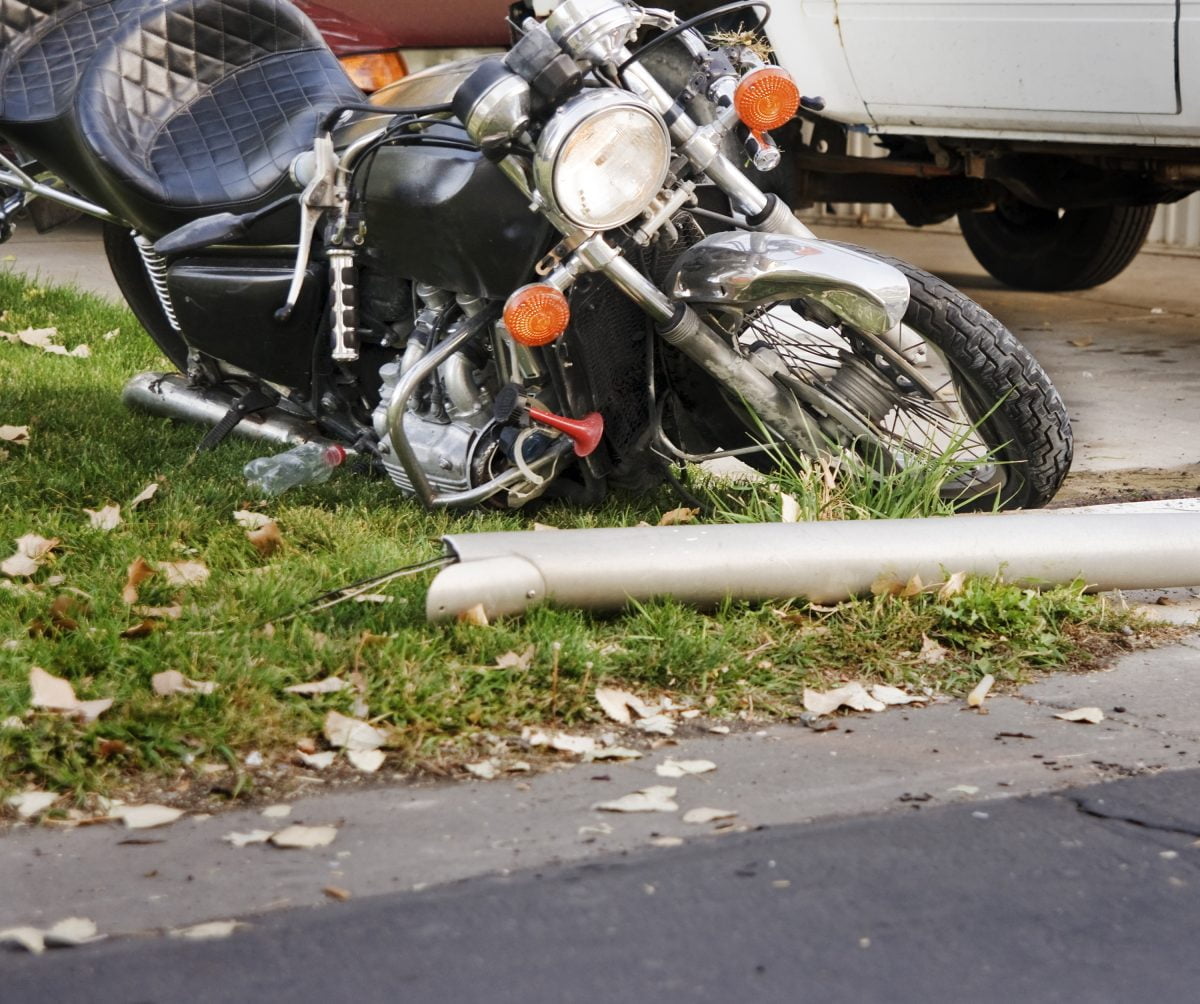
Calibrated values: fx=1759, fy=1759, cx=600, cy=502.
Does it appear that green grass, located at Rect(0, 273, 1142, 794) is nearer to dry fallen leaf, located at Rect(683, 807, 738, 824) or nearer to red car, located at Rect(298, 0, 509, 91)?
dry fallen leaf, located at Rect(683, 807, 738, 824)

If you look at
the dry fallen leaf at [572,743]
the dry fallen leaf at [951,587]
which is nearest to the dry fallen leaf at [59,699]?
the dry fallen leaf at [572,743]

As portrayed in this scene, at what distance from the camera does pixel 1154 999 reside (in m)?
2.16

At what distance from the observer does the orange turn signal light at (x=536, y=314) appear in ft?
11.4

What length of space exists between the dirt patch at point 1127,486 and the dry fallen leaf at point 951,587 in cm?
101

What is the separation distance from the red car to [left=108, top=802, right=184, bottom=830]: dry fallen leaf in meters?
5.11

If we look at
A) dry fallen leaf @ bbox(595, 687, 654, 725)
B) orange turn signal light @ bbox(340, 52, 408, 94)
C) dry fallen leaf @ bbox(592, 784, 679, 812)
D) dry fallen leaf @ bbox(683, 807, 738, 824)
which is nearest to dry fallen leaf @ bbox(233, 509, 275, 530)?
dry fallen leaf @ bbox(595, 687, 654, 725)

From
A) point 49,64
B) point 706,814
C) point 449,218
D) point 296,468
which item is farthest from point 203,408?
point 706,814

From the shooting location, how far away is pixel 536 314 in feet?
11.4

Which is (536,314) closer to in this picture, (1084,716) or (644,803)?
(644,803)

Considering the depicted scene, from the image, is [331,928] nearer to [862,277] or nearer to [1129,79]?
[862,277]

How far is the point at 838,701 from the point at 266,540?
142 centimetres

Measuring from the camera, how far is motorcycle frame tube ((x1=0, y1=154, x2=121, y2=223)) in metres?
4.84

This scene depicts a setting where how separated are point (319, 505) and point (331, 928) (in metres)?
2.11

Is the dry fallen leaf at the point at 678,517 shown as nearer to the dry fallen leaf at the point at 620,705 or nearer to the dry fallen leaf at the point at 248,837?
the dry fallen leaf at the point at 620,705
